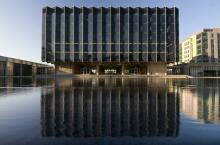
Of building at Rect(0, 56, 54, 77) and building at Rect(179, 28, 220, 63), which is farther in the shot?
building at Rect(179, 28, 220, 63)

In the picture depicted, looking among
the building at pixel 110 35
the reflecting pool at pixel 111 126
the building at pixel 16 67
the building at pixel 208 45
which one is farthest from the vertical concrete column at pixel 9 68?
the reflecting pool at pixel 111 126

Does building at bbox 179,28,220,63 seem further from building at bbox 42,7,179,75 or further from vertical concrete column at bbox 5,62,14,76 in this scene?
vertical concrete column at bbox 5,62,14,76

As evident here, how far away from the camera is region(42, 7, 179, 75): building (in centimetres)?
11238

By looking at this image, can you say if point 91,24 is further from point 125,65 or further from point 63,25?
point 125,65

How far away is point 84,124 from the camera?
34.6 feet

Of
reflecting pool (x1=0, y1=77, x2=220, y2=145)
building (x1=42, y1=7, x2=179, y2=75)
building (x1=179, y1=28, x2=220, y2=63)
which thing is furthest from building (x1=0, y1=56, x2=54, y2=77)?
reflecting pool (x1=0, y1=77, x2=220, y2=145)

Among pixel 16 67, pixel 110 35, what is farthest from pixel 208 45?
pixel 16 67

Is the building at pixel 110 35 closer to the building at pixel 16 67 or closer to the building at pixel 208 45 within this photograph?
the building at pixel 16 67

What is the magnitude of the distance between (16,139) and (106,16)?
108 metres

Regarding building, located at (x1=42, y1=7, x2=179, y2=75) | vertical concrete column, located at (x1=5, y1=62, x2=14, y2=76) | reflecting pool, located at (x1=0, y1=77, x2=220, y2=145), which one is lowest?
reflecting pool, located at (x1=0, y1=77, x2=220, y2=145)

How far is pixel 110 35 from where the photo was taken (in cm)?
11312

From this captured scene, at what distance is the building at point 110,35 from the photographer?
112 m

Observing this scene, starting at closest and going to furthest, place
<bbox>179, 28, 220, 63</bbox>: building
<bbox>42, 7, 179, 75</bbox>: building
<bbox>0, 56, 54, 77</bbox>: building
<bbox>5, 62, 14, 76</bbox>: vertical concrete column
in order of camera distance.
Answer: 1. <bbox>0, 56, 54, 77</bbox>: building
2. <bbox>42, 7, 179, 75</bbox>: building
3. <bbox>5, 62, 14, 76</bbox>: vertical concrete column
4. <bbox>179, 28, 220, 63</bbox>: building

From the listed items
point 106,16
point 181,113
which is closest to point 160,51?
point 106,16
